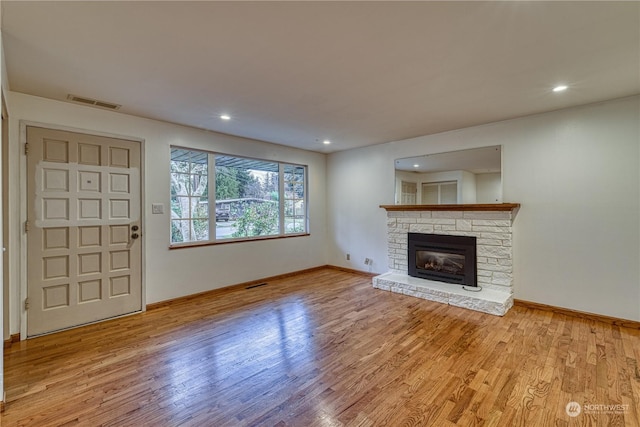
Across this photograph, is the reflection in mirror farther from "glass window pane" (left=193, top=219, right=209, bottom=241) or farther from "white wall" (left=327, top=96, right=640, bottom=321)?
"glass window pane" (left=193, top=219, right=209, bottom=241)

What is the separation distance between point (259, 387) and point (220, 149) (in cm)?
335

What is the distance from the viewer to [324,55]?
84.8 inches

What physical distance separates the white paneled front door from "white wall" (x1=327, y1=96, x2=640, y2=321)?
14.7 ft

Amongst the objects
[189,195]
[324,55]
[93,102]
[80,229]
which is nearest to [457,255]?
[324,55]

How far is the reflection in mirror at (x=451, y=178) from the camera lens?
392 centimetres

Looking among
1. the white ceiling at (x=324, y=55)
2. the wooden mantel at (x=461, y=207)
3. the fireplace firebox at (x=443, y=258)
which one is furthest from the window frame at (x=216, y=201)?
the fireplace firebox at (x=443, y=258)

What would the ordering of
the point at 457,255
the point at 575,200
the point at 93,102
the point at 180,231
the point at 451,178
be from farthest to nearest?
the point at 451,178
the point at 457,255
the point at 180,231
the point at 575,200
the point at 93,102

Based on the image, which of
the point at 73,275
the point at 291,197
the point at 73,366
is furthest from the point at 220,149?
the point at 73,366

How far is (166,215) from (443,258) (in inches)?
156

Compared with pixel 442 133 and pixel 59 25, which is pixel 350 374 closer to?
pixel 59 25

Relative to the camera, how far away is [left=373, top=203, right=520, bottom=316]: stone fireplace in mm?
3723

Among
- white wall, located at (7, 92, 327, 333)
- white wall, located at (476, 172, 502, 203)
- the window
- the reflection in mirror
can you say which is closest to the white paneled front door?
white wall, located at (7, 92, 327, 333)

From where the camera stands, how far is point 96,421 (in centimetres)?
176

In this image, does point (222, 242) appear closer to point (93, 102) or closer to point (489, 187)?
point (93, 102)
